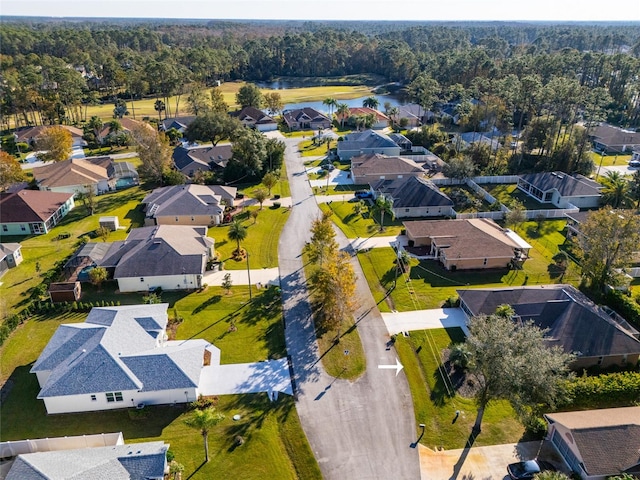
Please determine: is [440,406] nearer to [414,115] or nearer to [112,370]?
[112,370]

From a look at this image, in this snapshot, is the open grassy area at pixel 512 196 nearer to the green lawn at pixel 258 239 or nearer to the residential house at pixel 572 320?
the residential house at pixel 572 320

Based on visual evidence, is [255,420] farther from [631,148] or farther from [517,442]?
[631,148]

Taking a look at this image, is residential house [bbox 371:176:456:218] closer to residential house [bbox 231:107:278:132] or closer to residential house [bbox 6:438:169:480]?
residential house [bbox 6:438:169:480]

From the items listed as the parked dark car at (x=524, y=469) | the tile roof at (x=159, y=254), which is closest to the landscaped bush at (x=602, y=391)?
the parked dark car at (x=524, y=469)

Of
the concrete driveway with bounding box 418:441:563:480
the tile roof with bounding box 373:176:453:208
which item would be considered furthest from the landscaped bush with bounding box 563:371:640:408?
the tile roof with bounding box 373:176:453:208

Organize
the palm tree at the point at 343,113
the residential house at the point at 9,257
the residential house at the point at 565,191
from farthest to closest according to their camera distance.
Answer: the palm tree at the point at 343,113
the residential house at the point at 565,191
the residential house at the point at 9,257

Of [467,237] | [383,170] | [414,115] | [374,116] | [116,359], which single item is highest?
[374,116]

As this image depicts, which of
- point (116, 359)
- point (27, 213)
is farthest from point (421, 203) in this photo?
point (27, 213)
